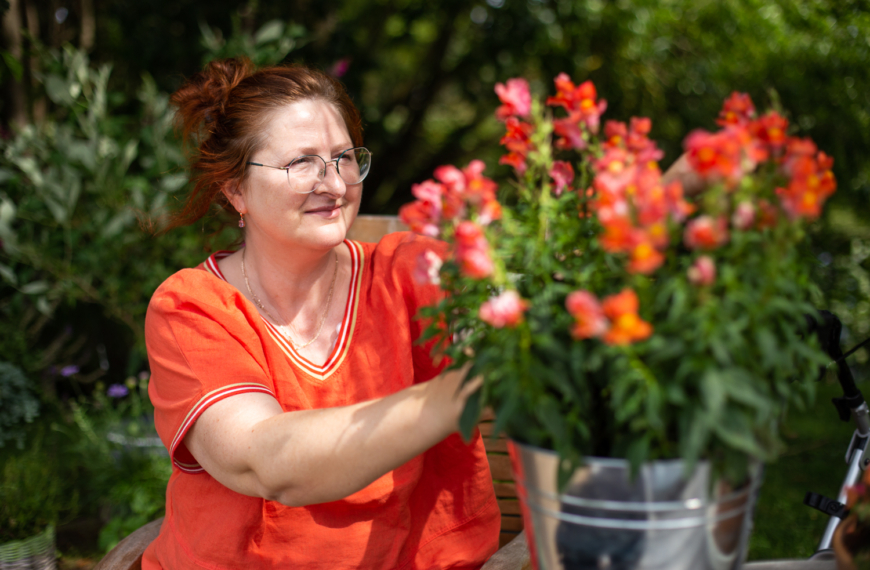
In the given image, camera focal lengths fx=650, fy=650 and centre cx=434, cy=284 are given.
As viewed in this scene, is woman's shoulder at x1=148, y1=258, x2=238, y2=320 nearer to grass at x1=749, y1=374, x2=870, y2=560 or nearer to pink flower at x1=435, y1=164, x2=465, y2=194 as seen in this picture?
pink flower at x1=435, y1=164, x2=465, y2=194

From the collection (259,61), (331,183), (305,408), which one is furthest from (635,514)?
(259,61)

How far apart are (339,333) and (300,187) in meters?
0.38

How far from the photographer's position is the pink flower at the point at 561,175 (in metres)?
0.88

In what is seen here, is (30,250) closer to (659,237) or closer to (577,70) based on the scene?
(659,237)

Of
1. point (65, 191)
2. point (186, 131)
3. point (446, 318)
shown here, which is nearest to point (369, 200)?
point (65, 191)

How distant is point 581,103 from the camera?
0.84m

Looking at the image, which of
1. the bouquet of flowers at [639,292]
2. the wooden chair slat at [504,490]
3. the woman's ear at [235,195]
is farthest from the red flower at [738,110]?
the wooden chair slat at [504,490]

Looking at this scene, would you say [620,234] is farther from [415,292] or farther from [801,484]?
[801,484]

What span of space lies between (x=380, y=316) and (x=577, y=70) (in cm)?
354

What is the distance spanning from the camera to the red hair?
1.58 m

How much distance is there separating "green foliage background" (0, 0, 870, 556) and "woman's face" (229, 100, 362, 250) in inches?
25.2

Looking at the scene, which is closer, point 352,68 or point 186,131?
point 186,131

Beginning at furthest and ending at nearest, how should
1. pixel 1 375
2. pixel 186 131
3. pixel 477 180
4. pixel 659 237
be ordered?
pixel 1 375
pixel 186 131
pixel 477 180
pixel 659 237

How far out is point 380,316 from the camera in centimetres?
167
